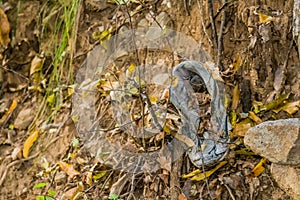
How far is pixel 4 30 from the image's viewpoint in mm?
2971

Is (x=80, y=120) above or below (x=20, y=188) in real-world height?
above

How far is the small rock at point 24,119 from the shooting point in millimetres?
2703

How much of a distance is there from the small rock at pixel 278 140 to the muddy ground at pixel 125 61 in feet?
0.51

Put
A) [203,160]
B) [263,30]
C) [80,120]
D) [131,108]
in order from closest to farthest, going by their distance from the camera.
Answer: [203,160], [263,30], [131,108], [80,120]

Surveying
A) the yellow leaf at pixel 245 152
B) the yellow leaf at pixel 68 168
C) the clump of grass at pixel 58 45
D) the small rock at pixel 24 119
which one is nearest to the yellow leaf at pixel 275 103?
the yellow leaf at pixel 245 152

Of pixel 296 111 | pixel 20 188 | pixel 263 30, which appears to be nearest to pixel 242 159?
pixel 296 111

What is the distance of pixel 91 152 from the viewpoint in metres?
2.29

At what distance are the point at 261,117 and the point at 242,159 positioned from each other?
21 centimetres

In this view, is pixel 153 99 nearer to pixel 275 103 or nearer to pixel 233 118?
pixel 233 118

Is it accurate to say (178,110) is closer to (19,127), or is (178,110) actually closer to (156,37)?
(156,37)

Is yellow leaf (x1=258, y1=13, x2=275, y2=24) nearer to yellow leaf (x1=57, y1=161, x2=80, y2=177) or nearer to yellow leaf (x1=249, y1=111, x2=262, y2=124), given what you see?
yellow leaf (x1=249, y1=111, x2=262, y2=124)

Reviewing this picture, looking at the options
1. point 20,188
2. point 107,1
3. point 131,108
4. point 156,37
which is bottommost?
point 20,188

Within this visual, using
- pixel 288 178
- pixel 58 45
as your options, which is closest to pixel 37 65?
pixel 58 45

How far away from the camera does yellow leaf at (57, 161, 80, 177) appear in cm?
225
